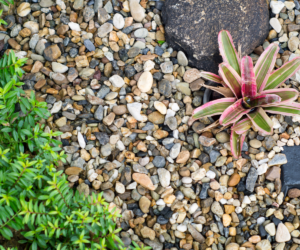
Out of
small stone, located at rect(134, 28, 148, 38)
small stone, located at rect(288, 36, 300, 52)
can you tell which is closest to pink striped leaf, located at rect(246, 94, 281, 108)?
Answer: small stone, located at rect(288, 36, 300, 52)

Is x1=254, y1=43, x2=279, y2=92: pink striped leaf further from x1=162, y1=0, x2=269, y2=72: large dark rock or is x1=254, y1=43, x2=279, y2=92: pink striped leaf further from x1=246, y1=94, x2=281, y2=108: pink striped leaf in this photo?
x1=162, y1=0, x2=269, y2=72: large dark rock

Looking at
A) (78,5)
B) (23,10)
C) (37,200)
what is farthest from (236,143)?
(23,10)

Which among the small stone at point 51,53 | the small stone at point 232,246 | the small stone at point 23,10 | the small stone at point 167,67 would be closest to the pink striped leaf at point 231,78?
the small stone at point 167,67

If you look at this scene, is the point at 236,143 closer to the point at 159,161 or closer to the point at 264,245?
the point at 159,161

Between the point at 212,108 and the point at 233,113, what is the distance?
15cm

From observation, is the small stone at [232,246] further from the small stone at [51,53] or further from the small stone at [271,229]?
the small stone at [51,53]

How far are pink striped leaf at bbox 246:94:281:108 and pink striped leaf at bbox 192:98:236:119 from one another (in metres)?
0.16

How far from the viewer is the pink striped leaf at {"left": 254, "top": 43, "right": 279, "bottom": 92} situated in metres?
2.13

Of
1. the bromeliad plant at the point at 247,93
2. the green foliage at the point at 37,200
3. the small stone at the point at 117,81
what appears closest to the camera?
the green foliage at the point at 37,200

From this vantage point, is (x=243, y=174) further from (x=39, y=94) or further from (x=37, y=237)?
(x=39, y=94)

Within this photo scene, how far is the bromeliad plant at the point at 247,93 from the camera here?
6.63 ft

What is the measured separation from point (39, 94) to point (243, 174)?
5.78 ft

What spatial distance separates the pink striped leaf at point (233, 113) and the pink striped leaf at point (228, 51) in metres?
0.28

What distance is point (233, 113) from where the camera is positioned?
206 centimetres
